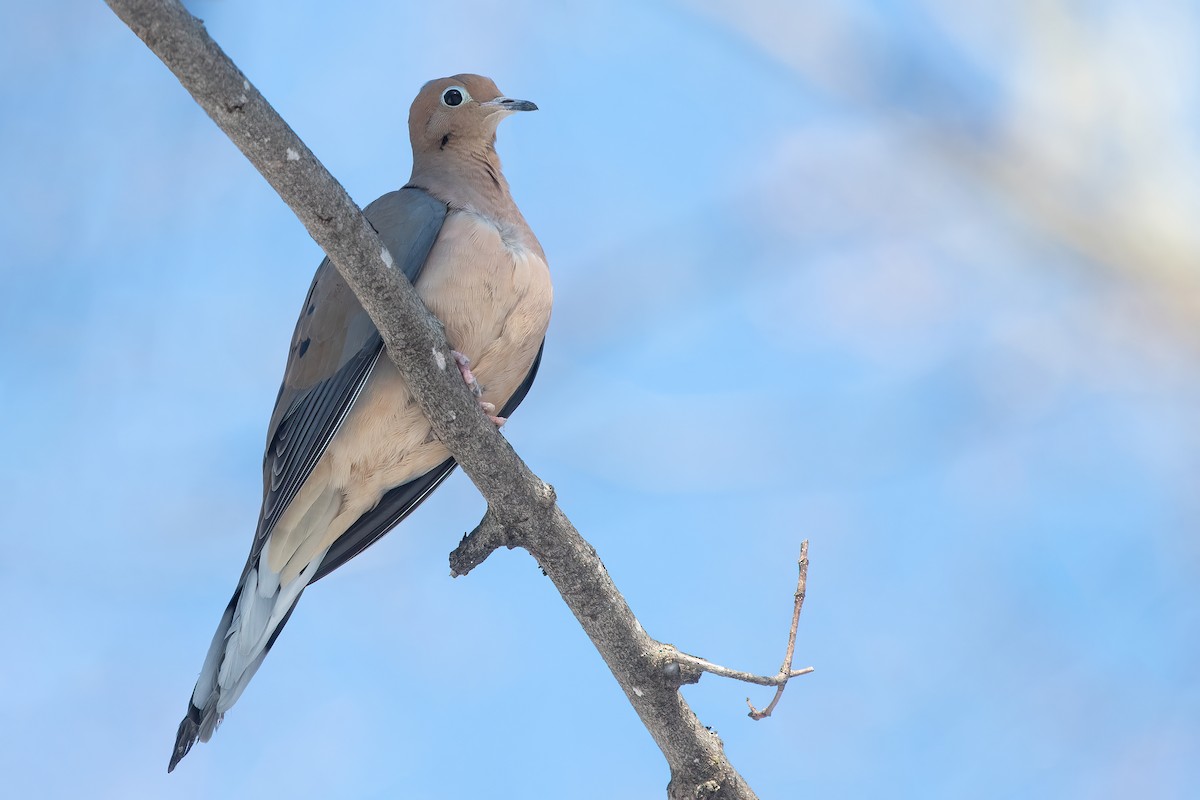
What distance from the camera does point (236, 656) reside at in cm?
354

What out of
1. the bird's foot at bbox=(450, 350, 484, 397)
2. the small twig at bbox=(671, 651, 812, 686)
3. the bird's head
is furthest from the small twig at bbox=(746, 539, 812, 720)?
the bird's head

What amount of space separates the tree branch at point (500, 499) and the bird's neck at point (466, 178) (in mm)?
949

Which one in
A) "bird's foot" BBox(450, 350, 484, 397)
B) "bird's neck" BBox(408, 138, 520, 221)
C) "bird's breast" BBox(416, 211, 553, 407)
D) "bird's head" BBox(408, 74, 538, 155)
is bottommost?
"bird's foot" BBox(450, 350, 484, 397)

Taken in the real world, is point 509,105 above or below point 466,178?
above

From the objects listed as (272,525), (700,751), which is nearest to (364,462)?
(272,525)

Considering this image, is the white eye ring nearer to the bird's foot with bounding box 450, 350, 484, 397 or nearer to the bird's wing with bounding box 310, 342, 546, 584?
the bird's wing with bounding box 310, 342, 546, 584

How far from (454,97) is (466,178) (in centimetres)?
49

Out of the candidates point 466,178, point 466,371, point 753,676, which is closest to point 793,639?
point 753,676

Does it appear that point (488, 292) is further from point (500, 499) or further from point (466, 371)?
point (500, 499)

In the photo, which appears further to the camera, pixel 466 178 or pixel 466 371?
pixel 466 178

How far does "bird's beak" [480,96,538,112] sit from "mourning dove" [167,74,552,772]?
17.3 inches

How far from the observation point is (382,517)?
3.83m

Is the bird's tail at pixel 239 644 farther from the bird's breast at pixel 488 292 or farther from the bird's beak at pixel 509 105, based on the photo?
the bird's beak at pixel 509 105

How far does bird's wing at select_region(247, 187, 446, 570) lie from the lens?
337 centimetres
